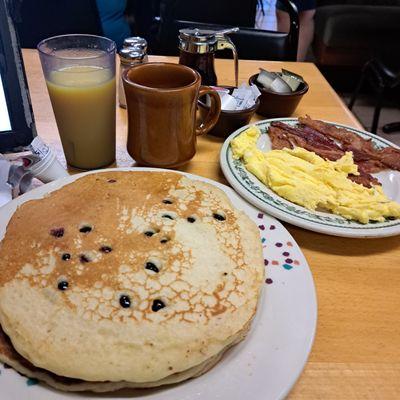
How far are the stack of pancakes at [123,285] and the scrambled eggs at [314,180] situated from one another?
20cm

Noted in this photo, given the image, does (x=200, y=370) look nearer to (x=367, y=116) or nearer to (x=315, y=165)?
(x=315, y=165)

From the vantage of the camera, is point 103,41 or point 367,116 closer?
point 103,41

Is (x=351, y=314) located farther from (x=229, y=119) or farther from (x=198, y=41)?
(x=198, y=41)

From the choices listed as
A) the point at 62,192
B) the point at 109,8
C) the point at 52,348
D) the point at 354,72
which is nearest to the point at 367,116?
the point at 354,72

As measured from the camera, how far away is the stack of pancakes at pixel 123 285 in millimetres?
574

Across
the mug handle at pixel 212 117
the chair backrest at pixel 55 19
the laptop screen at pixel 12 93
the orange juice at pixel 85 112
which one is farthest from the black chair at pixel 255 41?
the laptop screen at pixel 12 93

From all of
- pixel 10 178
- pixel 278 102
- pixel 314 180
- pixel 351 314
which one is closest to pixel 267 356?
pixel 351 314

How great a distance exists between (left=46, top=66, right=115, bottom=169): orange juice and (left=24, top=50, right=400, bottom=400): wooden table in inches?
3.5

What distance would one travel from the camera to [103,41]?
107cm

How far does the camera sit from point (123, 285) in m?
0.66

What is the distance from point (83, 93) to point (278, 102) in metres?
0.66

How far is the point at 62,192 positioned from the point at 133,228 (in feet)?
0.64

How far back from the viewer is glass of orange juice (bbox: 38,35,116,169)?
3.20 feet

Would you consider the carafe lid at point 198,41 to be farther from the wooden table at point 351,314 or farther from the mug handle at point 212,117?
the wooden table at point 351,314
